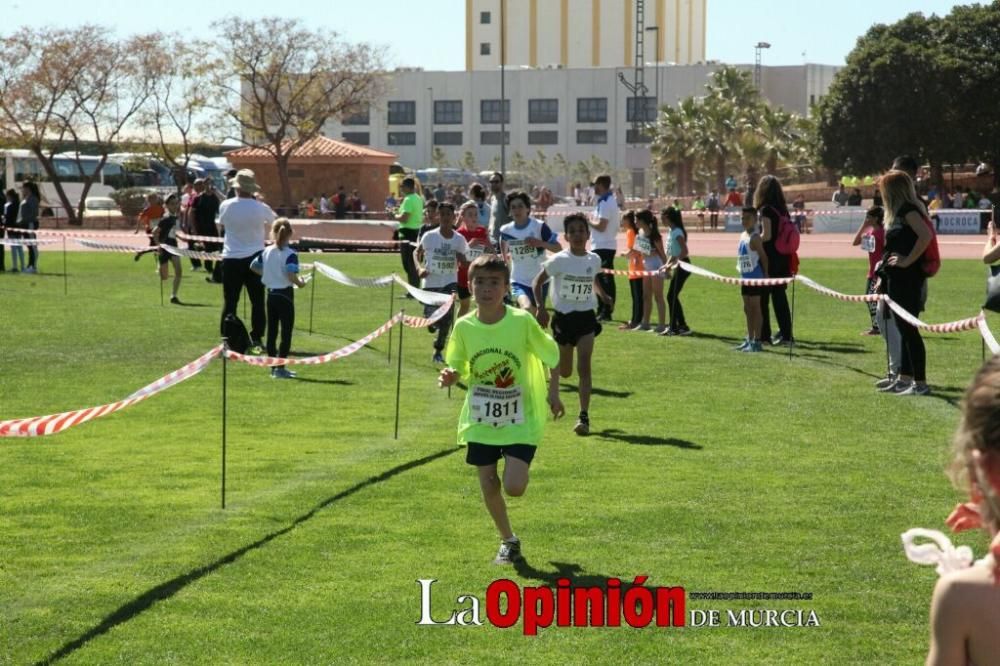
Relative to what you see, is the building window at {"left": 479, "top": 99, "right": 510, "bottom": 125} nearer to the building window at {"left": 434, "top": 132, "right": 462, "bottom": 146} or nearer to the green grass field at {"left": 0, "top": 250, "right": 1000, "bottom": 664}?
the building window at {"left": 434, "top": 132, "right": 462, "bottom": 146}

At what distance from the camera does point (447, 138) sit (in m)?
115

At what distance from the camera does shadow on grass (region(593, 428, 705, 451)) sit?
11.8m

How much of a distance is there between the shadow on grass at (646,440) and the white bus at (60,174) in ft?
187

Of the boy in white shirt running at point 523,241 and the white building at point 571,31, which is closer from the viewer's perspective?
the boy in white shirt running at point 523,241

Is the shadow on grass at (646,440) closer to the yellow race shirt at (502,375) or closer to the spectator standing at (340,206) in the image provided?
the yellow race shirt at (502,375)

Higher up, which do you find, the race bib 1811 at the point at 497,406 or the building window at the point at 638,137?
the building window at the point at 638,137

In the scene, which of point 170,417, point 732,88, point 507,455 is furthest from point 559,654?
point 732,88

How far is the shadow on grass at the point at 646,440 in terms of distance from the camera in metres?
11.8

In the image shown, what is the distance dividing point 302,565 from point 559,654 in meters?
1.98

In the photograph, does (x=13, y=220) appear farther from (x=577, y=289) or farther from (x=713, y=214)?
(x=713, y=214)

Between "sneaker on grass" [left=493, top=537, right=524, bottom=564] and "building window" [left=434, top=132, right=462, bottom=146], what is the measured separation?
108 m

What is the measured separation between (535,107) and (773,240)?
94537 mm

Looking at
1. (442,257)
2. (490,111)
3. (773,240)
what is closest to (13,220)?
(442,257)

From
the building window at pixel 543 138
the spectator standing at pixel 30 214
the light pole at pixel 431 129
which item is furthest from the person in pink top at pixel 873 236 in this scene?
the light pole at pixel 431 129
